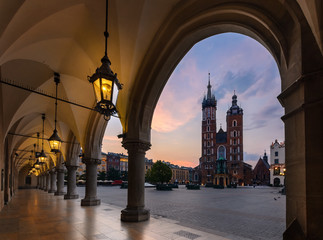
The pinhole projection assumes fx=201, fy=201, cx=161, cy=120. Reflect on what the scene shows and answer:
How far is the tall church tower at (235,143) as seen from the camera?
65.2 meters

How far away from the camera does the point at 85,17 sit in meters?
6.93

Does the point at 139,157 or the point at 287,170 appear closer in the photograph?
the point at 287,170

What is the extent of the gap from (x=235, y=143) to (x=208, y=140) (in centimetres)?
1026

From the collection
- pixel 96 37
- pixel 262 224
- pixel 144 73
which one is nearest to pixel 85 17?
pixel 96 37

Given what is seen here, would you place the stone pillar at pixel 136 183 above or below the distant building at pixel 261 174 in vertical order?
above

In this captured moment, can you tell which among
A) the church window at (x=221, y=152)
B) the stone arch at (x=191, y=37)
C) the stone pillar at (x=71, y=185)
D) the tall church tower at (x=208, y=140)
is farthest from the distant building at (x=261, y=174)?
the stone arch at (x=191, y=37)

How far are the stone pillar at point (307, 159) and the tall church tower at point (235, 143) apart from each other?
67.6 metres

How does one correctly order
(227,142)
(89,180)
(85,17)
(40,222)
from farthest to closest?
(227,142), (89,180), (40,222), (85,17)

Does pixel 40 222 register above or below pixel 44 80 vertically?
below

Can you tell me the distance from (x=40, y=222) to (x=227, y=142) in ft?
225

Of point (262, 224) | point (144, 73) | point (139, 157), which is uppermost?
point (144, 73)

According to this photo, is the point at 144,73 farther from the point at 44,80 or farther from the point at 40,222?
the point at 40,222

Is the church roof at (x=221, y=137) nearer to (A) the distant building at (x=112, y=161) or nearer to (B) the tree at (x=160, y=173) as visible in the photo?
(B) the tree at (x=160, y=173)

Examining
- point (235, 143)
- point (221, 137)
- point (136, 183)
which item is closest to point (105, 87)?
point (136, 183)
